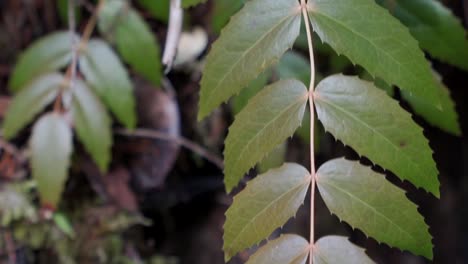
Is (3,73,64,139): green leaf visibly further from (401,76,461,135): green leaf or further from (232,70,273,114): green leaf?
(401,76,461,135): green leaf

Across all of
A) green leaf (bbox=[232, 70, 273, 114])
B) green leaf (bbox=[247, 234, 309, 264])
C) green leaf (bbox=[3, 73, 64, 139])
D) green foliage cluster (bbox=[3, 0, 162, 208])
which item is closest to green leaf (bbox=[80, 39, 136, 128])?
green foliage cluster (bbox=[3, 0, 162, 208])

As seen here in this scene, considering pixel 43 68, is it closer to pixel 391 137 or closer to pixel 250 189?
pixel 250 189

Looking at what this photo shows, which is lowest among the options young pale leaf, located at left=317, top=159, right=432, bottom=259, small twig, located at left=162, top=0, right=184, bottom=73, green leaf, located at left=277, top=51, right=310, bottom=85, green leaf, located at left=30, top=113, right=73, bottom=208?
green leaf, located at left=30, top=113, right=73, bottom=208

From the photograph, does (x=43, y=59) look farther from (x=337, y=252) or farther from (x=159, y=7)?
(x=337, y=252)

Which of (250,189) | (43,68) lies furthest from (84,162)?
(250,189)

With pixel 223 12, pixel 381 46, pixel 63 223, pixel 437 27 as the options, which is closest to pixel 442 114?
pixel 437 27

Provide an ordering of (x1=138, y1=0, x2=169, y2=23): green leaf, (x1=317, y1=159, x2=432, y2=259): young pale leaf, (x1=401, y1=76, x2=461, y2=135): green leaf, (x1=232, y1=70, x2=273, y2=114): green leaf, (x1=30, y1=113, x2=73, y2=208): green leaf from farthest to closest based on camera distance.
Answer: (x1=138, y1=0, x2=169, y2=23): green leaf < (x1=30, y1=113, x2=73, y2=208): green leaf < (x1=232, y1=70, x2=273, y2=114): green leaf < (x1=401, y1=76, x2=461, y2=135): green leaf < (x1=317, y1=159, x2=432, y2=259): young pale leaf
